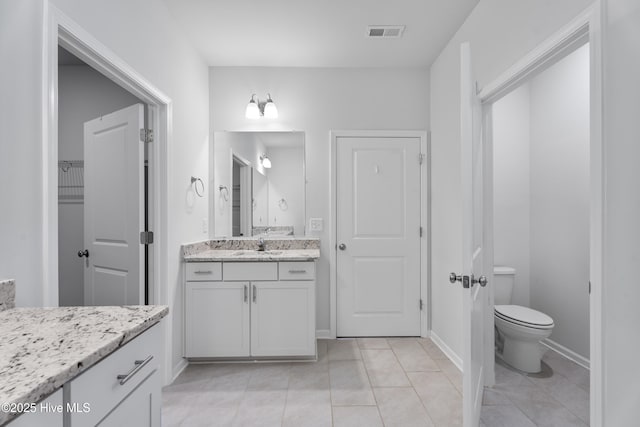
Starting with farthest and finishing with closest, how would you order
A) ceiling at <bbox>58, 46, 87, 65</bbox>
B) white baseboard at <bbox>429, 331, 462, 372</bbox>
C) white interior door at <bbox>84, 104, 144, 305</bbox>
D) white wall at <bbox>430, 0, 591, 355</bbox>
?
1. ceiling at <bbox>58, 46, 87, 65</bbox>
2. white baseboard at <bbox>429, 331, 462, 372</bbox>
3. white interior door at <bbox>84, 104, 144, 305</bbox>
4. white wall at <bbox>430, 0, 591, 355</bbox>

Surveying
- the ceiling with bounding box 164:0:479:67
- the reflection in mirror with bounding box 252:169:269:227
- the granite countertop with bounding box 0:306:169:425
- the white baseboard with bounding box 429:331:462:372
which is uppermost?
the ceiling with bounding box 164:0:479:67

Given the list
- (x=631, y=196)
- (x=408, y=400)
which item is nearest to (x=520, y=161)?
(x=631, y=196)

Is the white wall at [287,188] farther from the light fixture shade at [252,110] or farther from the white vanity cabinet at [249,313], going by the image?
the white vanity cabinet at [249,313]

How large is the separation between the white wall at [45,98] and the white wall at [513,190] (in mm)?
2765

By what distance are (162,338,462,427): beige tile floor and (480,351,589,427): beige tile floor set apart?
225 millimetres

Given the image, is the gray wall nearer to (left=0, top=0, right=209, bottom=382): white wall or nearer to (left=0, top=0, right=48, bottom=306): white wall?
(left=0, top=0, right=209, bottom=382): white wall

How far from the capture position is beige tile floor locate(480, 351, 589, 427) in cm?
180

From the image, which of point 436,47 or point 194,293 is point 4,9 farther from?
point 436,47

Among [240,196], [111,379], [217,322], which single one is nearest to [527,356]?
[217,322]

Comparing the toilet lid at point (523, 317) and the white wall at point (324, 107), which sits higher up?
the white wall at point (324, 107)

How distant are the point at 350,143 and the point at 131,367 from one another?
2.59 m

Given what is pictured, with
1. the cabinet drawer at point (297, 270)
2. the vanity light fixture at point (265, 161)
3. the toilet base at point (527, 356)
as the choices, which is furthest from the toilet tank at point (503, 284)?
the vanity light fixture at point (265, 161)

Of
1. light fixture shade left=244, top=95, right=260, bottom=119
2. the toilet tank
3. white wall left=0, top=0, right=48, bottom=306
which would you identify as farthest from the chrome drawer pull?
the toilet tank

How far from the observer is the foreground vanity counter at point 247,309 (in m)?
2.45
